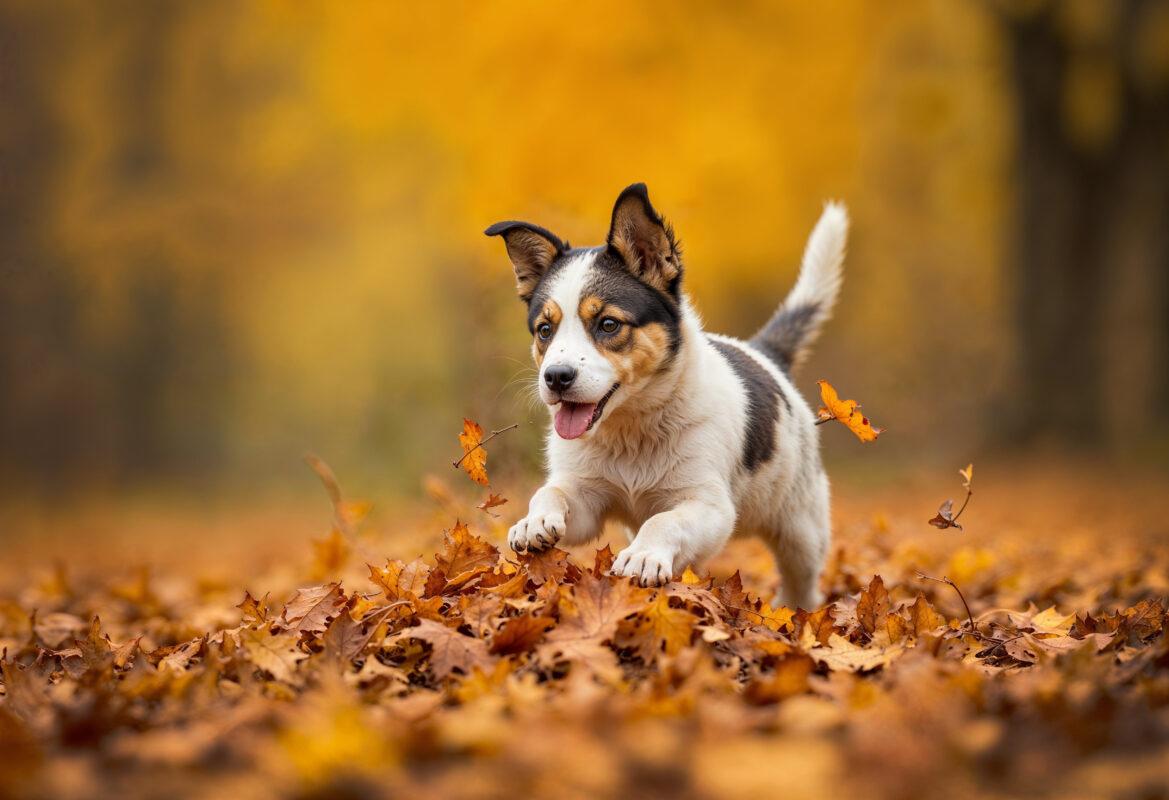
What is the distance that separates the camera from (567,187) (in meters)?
12.6

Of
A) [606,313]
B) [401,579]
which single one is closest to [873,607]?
[606,313]

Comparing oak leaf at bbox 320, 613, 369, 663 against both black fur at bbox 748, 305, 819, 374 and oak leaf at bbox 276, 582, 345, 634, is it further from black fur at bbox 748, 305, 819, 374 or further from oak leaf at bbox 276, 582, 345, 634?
black fur at bbox 748, 305, 819, 374

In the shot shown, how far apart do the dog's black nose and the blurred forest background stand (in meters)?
4.27

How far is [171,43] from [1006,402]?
16.4 meters

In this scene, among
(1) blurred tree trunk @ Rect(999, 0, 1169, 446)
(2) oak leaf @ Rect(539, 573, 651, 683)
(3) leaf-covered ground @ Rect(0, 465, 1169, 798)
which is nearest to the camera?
(3) leaf-covered ground @ Rect(0, 465, 1169, 798)

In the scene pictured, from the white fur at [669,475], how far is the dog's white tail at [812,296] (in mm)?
1082

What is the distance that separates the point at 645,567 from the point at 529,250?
183 cm

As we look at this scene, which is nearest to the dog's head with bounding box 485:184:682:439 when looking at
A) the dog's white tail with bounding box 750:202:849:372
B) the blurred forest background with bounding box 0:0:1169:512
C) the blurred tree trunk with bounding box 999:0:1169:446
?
the dog's white tail with bounding box 750:202:849:372

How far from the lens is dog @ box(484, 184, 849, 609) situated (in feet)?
12.9

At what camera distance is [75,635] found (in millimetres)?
4527

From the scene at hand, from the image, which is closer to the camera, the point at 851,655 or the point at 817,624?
the point at 851,655

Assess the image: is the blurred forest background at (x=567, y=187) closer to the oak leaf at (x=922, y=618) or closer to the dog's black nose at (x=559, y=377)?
the dog's black nose at (x=559, y=377)

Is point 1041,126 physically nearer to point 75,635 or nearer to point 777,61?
point 777,61

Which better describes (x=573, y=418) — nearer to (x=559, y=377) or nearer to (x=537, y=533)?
(x=559, y=377)
